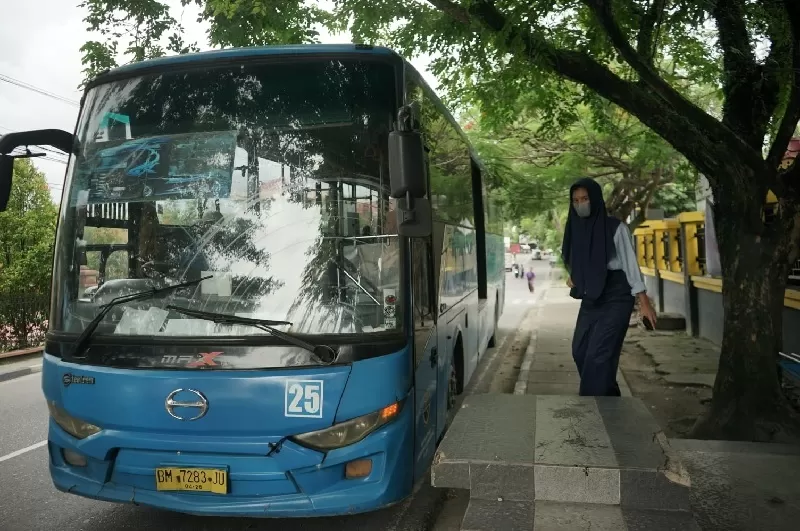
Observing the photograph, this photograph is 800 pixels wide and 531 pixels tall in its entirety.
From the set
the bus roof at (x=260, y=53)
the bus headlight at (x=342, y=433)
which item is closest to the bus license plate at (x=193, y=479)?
the bus headlight at (x=342, y=433)

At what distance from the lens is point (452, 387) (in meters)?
5.73

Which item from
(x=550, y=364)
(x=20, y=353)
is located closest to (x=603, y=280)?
(x=550, y=364)

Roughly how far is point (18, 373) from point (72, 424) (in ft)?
28.3

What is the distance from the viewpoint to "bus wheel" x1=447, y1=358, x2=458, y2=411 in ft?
17.6

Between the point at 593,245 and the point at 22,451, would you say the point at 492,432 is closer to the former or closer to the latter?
the point at 593,245

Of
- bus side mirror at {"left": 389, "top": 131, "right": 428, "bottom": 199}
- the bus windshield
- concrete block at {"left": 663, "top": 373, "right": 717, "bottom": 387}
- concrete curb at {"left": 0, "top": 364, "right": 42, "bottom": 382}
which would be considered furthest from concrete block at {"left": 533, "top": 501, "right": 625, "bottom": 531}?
concrete curb at {"left": 0, "top": 364, "right": 42, "bottom": 382}

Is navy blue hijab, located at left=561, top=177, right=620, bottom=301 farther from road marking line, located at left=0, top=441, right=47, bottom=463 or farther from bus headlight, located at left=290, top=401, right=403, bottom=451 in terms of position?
Answer: road marking line, located at left=0, top=441, right=47, bottom=463

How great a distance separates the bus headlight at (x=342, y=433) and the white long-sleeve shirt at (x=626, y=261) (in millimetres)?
2367

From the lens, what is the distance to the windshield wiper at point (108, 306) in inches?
132

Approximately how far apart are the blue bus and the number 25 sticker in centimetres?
1

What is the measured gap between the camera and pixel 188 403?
317 centimetres

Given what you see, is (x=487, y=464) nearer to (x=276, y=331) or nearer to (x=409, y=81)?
(x=276, y=331)

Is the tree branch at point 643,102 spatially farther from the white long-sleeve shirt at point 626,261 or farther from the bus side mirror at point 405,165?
the bus side mirror at point 405,165

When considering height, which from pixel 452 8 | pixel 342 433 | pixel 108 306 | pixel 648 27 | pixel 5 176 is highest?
pixel 452 8
